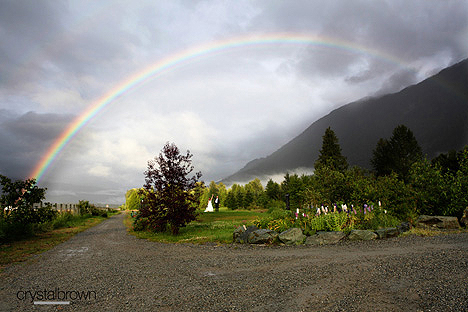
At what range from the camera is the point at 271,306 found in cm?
367

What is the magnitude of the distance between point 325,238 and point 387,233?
2.29 meters

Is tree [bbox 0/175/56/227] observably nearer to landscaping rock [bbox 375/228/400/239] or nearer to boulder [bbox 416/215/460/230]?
landscaping rock [bbox 375/228/400/239]

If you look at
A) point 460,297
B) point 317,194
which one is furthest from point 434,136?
point 460,297

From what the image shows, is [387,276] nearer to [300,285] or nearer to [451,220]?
[300,285]

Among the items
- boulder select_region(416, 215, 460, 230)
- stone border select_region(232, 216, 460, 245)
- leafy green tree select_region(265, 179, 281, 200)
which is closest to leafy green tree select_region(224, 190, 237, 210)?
leafy green tree select_region(265, 179, 281, 200)

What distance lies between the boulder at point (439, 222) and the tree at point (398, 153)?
150 feet

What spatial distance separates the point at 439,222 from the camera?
420 inches

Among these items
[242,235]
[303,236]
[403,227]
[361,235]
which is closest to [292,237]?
[303,236]

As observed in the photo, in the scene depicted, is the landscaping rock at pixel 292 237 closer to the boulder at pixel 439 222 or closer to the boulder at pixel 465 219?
the boulder at pixel 439 222

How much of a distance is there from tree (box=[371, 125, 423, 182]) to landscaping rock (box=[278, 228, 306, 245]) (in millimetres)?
50239

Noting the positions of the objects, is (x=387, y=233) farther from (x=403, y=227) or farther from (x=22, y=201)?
(x=22, y=201)

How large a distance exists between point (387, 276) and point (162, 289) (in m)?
3.91

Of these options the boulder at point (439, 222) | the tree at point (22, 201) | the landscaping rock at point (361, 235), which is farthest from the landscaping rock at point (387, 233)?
the tree at point (22, 201)

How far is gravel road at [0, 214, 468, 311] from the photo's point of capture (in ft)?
12.3
